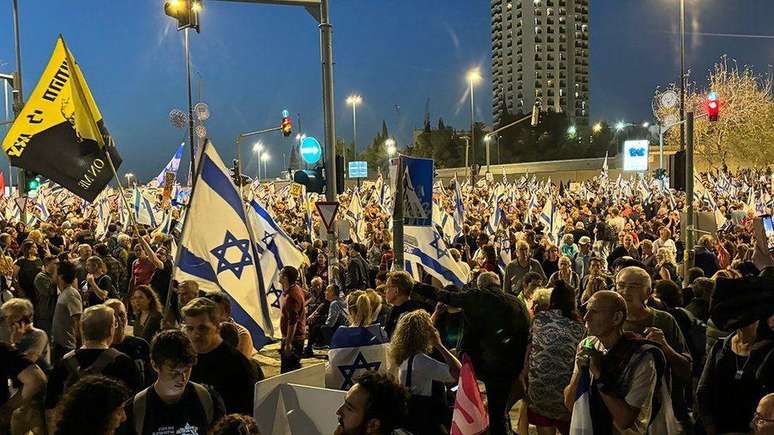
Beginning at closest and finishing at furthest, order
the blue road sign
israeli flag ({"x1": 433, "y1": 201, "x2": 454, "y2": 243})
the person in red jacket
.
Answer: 1. the person in red jacket
2. israeli flag ({"x1": 433, "y1": 201, "x2": 454, "y2": 243})
3. the blue road sign

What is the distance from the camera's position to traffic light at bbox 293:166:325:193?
12211 millimetres

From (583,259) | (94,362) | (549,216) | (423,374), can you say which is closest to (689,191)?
(583,259)

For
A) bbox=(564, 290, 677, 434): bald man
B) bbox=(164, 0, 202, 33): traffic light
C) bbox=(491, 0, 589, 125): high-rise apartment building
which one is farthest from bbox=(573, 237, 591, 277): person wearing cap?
bbox=(491, 0, 589, 125): high-rise apartment building

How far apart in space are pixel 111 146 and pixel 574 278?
6149mm

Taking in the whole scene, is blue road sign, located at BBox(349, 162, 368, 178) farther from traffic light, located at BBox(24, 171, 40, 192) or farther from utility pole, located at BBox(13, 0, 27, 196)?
traffic light, located at BBox(24, 171, 40, 192)

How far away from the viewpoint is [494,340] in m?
5.94

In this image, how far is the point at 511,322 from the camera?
19.6 ft

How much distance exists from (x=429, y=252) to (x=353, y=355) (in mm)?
3588

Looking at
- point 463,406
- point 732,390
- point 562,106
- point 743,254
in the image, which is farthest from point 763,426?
point 562,106

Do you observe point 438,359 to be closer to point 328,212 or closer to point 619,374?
point 619,374

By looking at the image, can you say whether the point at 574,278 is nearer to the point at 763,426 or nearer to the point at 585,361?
the point at 585,361

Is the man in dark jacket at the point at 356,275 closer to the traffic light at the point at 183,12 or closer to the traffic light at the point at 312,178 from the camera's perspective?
the traffic light at the point at 312,178

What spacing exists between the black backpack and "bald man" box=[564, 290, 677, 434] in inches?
112

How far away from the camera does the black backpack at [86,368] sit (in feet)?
15.4
